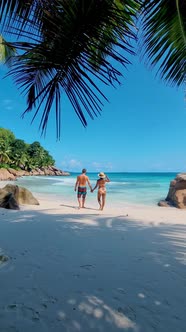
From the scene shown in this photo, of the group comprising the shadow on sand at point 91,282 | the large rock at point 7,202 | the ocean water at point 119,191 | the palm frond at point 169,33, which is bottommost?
the ocean water at point 119,191

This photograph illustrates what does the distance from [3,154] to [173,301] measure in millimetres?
49759

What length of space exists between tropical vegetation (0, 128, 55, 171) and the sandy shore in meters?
45.6

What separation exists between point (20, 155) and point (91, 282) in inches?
2150

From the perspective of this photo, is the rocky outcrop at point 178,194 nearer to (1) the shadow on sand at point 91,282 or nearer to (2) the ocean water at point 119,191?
(2) the ocean water at point 119,191

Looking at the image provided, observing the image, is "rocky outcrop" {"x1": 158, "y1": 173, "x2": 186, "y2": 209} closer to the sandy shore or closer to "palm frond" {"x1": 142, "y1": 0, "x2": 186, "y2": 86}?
the sandy shore

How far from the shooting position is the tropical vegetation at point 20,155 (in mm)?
48094

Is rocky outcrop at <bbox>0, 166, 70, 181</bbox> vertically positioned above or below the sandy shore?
above

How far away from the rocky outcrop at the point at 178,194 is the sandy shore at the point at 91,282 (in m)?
6.28

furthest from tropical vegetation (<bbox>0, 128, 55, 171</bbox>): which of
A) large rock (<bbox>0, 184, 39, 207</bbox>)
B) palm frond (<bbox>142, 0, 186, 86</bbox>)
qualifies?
palm frond (<bbox>142, 0, 186, 86</bbox>)

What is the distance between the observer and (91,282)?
2.43 m

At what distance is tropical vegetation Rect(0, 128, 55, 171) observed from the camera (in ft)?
158

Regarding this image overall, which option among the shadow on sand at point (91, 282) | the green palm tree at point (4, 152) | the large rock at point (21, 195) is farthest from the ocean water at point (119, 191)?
the green palm tree at point (4, 152)

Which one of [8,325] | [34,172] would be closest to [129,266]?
[8,325]

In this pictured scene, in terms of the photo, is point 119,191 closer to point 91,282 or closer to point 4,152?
point 91,282
